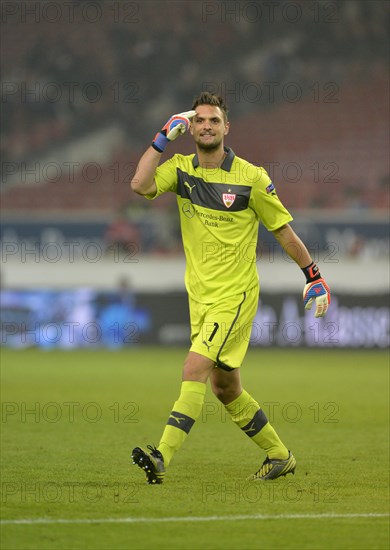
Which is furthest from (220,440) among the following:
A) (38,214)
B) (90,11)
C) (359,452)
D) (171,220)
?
(90,11)

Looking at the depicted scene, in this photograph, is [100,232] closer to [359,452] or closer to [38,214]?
[38,214]

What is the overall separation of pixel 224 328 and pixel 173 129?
1325 mm

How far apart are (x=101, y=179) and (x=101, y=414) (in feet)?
60.5

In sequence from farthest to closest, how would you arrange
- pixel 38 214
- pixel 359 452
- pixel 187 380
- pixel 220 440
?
pixel 38 214 → pixel 220 440 → pixel 359 452 → pixel 187 380

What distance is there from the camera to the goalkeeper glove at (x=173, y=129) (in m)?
7.02

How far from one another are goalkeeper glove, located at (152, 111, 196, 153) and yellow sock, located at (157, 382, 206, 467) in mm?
1555

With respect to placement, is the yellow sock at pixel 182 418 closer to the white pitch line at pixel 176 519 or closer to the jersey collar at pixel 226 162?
the white pitch line at pixel 176 519

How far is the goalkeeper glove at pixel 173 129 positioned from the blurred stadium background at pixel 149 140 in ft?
52.5

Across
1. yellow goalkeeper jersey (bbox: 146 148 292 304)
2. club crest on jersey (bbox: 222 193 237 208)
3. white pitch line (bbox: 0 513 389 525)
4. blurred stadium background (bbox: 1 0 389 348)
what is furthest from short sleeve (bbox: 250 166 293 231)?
blurred stadium background (bbox: 1 0 389 348)

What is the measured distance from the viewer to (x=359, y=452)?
355 inches

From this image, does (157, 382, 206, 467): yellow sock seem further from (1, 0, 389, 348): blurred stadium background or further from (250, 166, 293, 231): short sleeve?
(1, 0, 389, 348): blurred stadium background

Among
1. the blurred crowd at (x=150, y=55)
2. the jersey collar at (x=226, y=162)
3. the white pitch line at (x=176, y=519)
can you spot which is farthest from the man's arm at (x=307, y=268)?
the blurred crowd at (x=150, y=55)

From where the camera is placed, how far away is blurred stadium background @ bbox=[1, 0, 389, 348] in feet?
78.3

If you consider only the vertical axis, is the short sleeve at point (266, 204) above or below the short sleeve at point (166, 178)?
below
